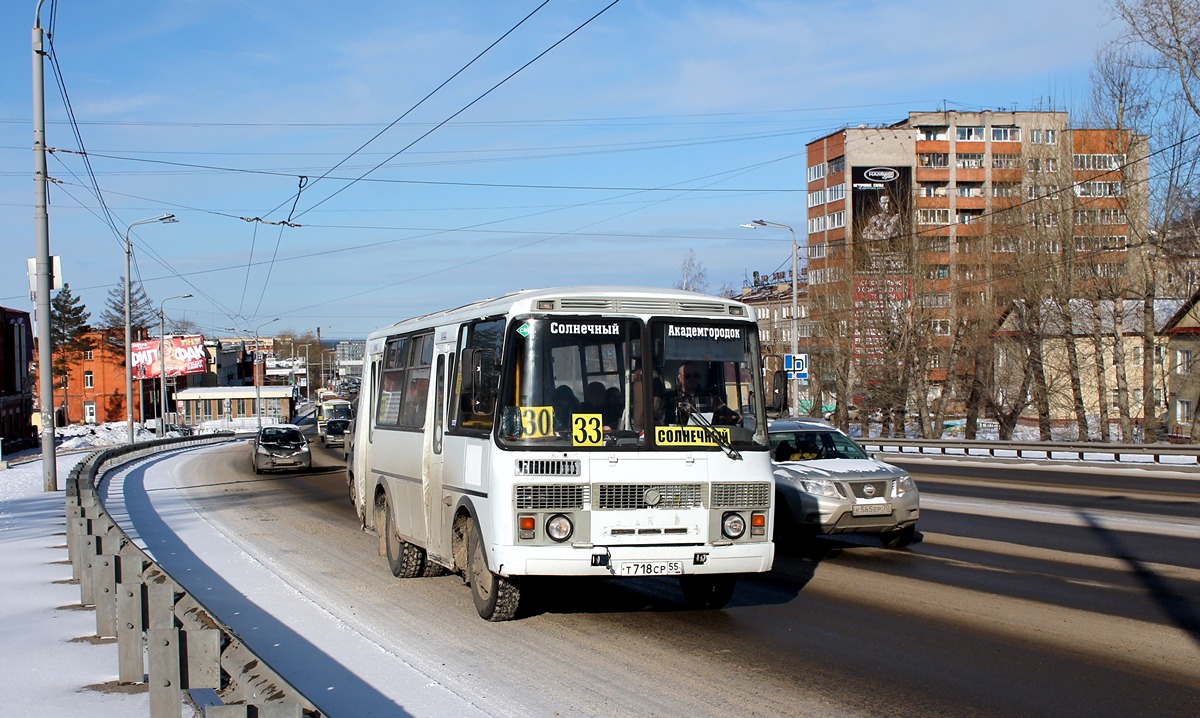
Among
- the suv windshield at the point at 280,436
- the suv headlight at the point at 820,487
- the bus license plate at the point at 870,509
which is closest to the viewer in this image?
the bus license plate at the point at 870,509

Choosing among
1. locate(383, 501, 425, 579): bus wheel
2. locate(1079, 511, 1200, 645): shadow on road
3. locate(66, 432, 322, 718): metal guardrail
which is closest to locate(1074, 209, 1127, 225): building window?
locate(1079, 511, 1200, 645): shadow on road

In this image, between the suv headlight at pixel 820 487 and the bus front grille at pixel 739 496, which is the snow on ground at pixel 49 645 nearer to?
the bus front grille at pixel 739 496

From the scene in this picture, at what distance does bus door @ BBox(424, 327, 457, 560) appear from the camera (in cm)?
1088

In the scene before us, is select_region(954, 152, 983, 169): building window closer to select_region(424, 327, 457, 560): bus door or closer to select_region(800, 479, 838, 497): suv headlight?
select_region(800, 479, 838, 497): suv headlight

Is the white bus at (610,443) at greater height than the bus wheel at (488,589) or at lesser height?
greater

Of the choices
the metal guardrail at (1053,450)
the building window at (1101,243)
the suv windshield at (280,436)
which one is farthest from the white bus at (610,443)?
the building window at (1101,243)

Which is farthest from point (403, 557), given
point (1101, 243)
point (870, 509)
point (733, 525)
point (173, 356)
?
point (173, 356)

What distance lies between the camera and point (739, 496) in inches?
377

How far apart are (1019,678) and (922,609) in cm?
262

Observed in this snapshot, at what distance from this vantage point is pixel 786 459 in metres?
15.2

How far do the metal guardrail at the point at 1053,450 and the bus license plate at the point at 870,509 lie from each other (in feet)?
62.5

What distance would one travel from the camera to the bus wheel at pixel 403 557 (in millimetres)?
12445

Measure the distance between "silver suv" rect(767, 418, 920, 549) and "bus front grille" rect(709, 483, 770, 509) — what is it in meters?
4.38

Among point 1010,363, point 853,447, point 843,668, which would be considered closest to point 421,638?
point 843,668
